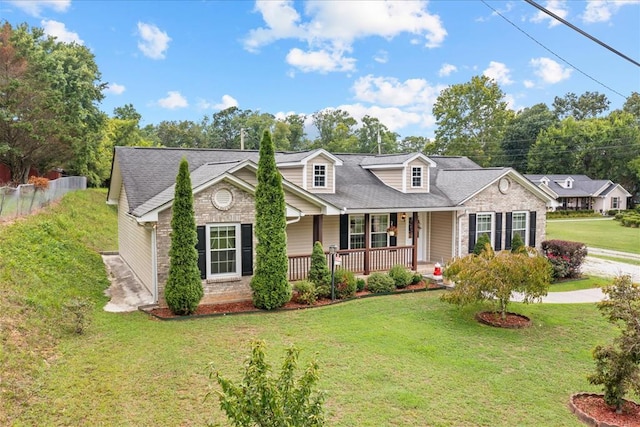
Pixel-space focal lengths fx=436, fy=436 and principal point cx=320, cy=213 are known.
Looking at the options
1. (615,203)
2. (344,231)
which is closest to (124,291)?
(344,231)

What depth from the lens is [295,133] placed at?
68938mm

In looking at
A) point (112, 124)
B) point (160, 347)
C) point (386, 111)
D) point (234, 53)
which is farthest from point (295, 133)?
point (160, 347)

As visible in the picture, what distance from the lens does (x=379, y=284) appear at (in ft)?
45.3

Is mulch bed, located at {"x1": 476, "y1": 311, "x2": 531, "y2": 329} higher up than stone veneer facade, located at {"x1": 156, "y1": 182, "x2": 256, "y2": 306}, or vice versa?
stone veneer facade, located at {"x1": 156, "y1": 182, "x2": 256, "y2": 306}

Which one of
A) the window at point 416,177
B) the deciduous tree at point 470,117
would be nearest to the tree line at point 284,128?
the deciduous tree at point 470,117

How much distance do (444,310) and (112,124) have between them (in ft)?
136

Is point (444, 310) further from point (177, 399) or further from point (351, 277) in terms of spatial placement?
point (177, 399)

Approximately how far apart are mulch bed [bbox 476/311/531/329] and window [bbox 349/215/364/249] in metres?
5.94

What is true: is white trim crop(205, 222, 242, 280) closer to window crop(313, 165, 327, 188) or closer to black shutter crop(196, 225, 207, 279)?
black shutter crop(196, 225, 207, 279)

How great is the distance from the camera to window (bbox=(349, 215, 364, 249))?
1631 centimetres

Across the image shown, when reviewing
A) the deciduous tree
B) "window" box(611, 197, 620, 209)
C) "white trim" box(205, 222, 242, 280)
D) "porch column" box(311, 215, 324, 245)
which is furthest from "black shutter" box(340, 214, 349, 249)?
"window" box(611, 197, 620, 209)

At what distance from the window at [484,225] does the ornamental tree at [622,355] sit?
35.8 feet

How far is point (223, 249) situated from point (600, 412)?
9286 mm

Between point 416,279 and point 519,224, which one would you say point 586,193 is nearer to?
point 519,224
